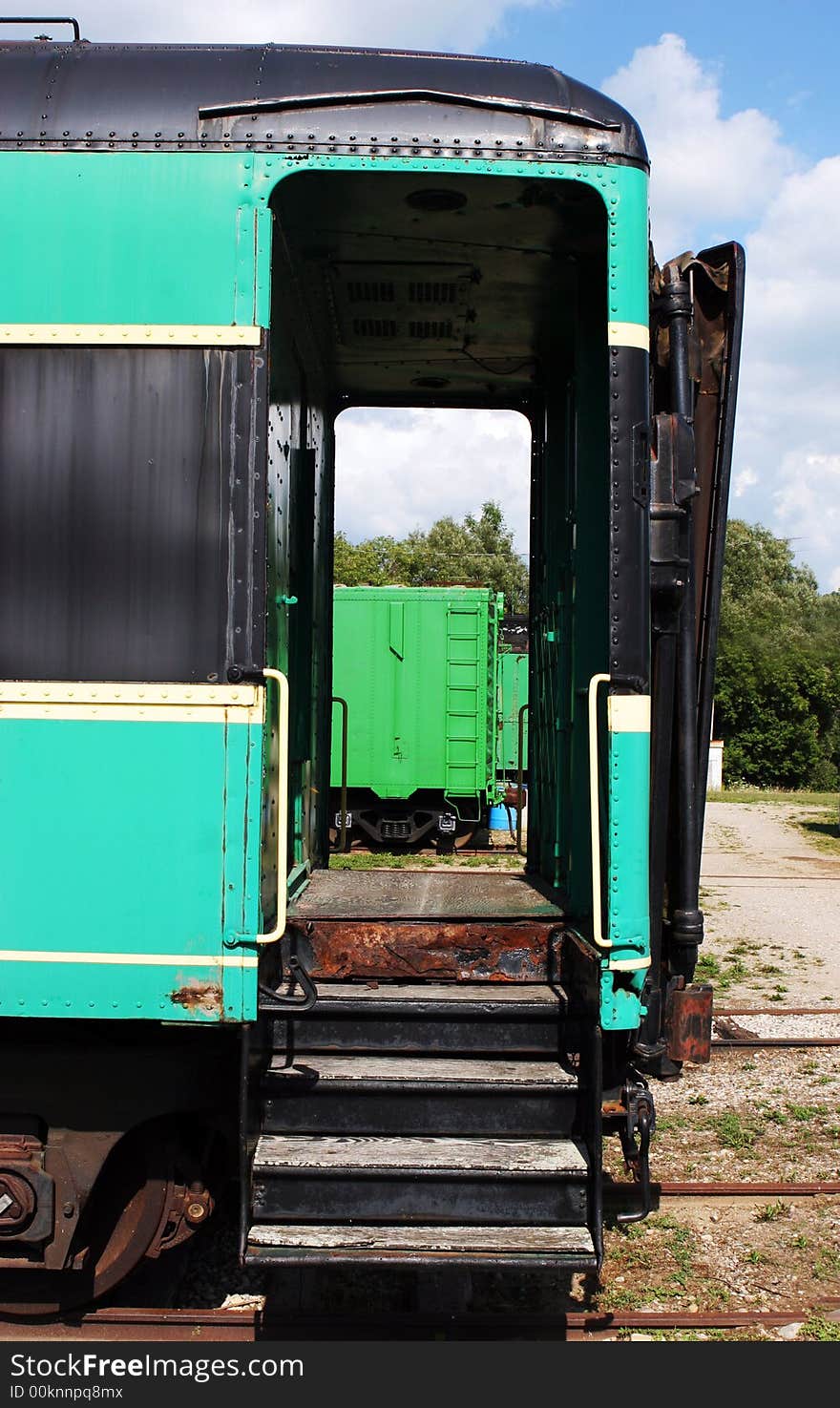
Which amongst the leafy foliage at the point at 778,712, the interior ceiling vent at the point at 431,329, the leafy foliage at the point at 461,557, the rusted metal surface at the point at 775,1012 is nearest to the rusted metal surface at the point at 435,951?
the interior ceiling vent at the point at 431,329

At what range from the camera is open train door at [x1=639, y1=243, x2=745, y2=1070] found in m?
3.41

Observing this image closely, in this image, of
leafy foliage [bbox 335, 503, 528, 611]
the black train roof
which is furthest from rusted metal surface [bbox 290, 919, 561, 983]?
leafy foliage [bbox 335, 503, 528, 611]

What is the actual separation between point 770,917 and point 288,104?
10793 millimetres

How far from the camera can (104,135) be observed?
312 cm

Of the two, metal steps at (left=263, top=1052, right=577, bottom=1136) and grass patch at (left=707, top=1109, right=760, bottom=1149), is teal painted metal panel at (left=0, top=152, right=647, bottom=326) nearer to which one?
metal steps at (left=263, top=1052, right=577, bottom=1136)

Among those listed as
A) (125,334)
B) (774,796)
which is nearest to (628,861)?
(125,334)

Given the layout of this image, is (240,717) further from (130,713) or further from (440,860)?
(440,860)

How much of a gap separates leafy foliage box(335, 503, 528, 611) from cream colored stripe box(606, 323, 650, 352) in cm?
4047

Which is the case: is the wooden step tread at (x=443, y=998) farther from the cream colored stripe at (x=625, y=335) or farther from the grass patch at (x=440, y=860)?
the grass patch at (x=440, y=860)

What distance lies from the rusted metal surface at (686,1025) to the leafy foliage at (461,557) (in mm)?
40502

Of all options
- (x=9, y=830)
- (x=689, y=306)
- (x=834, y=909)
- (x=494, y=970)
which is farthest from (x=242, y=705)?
(x=834, y=909)

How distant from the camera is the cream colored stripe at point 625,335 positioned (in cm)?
320

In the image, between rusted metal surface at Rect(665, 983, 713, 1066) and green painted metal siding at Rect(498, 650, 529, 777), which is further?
green painted metal siding at Rect(498, 650, 529, 777)

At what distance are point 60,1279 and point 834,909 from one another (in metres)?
10.9
